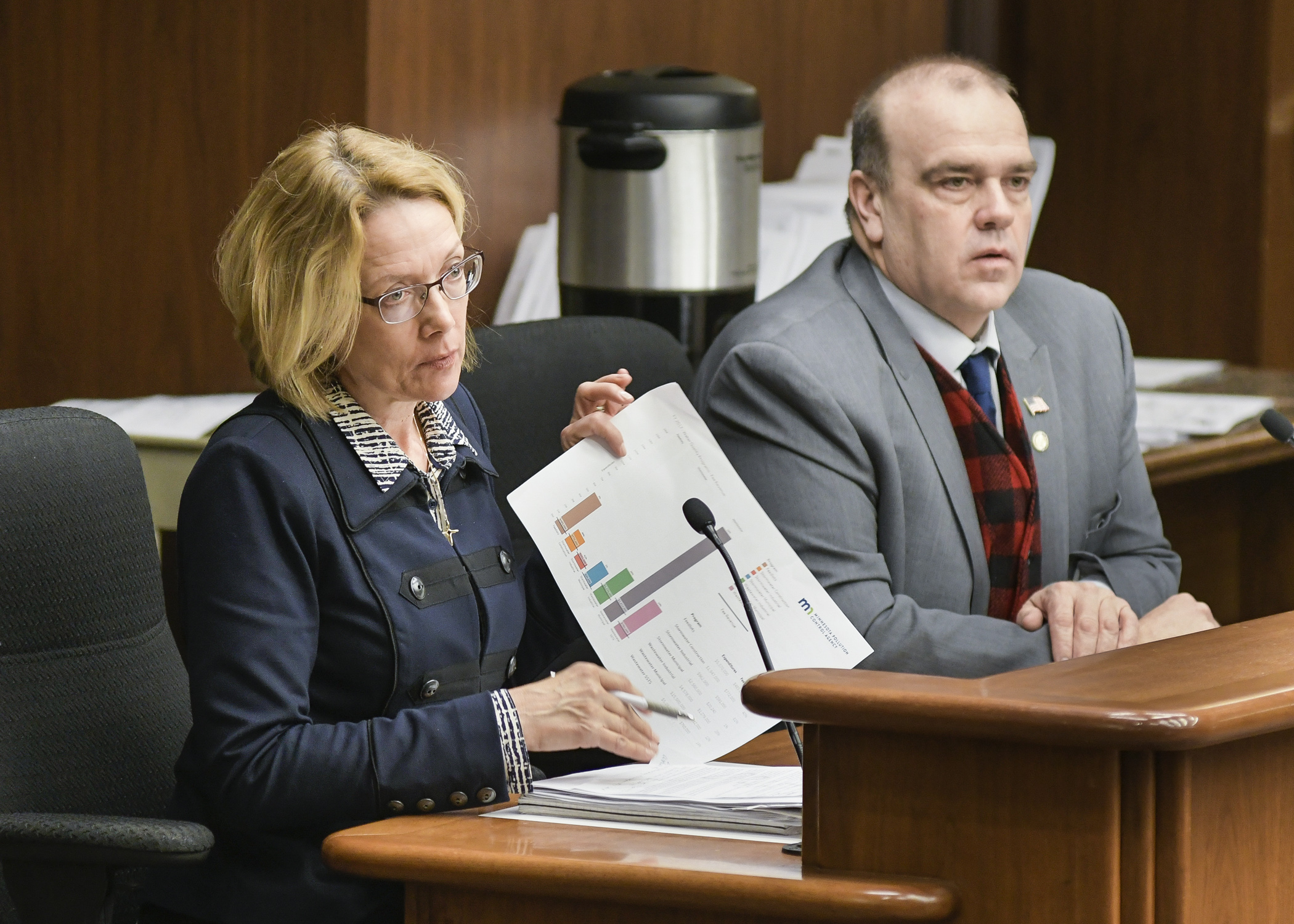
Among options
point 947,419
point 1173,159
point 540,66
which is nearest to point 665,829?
point 947,419

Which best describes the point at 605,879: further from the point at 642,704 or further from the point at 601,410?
the point at 601,410

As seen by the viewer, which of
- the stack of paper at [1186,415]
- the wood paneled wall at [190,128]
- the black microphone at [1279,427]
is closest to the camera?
the black microphone at [1279,427]

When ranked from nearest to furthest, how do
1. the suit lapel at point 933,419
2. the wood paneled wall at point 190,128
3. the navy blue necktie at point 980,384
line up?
the suit lapel at point 933,419, the navy blue necktie at point 980,384, the wood paneled wall at point 190,128

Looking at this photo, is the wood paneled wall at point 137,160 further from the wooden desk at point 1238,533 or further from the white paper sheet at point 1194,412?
the wooden desk at point 1238,533

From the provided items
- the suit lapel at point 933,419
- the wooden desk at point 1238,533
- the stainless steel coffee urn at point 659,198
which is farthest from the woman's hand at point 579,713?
the wooden desk at point 1238,533

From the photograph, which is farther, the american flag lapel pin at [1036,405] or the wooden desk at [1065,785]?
the american flag lapel pin at [1036,405]

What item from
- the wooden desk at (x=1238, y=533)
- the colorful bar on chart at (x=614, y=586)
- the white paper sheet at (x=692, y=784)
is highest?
the colorful bar on chart at (x=614, y=586)

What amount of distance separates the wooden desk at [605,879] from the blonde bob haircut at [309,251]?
40 centimetres

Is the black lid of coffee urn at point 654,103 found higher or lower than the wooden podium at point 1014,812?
higher

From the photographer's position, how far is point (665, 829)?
127 cm

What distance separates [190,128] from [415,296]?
5.65 feet

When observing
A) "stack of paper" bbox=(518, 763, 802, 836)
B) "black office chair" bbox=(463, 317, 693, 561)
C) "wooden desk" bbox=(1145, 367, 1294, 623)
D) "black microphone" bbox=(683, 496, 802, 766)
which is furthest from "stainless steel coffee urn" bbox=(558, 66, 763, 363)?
"stack of paper" bbox=(518, 763, 802, 836)

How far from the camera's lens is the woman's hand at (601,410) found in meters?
1.58

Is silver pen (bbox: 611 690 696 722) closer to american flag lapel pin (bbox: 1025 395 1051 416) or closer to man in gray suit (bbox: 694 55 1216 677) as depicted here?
man in gray suit (bbox: 694 55 1216 677)
